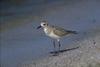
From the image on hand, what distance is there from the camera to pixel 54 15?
60.7ft

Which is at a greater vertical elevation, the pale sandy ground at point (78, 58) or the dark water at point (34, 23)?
the dark water at point (34, 23)

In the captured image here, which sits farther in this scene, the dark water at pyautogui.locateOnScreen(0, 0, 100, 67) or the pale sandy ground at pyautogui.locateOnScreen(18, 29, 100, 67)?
the dark water at pyautogui.locateOnScreen(0, 0, 100, 67)

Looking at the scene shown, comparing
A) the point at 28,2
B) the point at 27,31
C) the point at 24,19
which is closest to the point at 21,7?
the point at 28,2

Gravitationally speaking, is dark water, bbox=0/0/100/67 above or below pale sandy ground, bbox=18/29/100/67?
above

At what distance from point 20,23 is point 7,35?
251 cm

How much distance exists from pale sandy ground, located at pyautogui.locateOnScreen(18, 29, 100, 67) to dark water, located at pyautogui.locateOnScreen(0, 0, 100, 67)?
0.56 m

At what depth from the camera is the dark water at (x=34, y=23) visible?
39.7ft

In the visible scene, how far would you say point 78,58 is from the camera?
Result: 1064cm

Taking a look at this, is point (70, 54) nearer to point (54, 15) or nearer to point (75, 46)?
point (75, 46)

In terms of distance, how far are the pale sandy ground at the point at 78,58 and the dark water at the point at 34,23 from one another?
1.82 feet

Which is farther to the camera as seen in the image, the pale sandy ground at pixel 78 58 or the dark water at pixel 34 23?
the dark water at pixel 34 23

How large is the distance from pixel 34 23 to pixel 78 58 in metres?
6.23

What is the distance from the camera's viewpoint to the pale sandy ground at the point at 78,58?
1011 cm

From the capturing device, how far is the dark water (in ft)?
39.7
